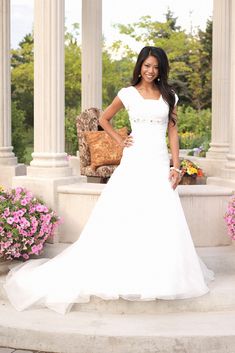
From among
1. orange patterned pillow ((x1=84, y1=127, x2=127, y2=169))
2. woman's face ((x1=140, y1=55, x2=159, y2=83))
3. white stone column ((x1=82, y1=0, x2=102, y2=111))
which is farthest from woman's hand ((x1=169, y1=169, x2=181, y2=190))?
white stone column ((x1=82, y1=0, x2=102, y2=111))

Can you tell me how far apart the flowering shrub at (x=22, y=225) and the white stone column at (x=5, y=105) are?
3.33 metres

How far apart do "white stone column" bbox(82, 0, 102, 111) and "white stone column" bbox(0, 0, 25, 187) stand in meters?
1.37

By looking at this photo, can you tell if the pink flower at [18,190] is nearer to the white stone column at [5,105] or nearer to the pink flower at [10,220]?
the pink flower at [10,220]

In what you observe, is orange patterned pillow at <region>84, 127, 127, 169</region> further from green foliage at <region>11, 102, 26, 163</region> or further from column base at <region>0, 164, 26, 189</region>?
green foliage at <region>11, 102, 26, 163</region>

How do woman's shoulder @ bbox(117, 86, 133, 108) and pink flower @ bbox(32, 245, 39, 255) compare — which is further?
pink flower @ bbox(32, 245, 39, 255)

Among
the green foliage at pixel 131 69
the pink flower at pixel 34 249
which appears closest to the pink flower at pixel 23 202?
the pink flower at pixel 34 249

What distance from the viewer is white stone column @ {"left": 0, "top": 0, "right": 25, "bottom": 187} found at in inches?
397

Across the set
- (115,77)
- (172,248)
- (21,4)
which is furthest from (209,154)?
(21,4)

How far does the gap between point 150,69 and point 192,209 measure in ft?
6.40

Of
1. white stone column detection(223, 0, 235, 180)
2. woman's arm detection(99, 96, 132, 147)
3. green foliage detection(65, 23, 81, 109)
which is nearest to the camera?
woman's arm detection(99, 96, 132, 147)

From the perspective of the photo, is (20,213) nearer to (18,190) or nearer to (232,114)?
(18,190)

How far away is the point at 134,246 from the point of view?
18.9 ft

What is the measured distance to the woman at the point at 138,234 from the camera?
566cm

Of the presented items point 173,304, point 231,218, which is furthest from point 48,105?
point 173,304
